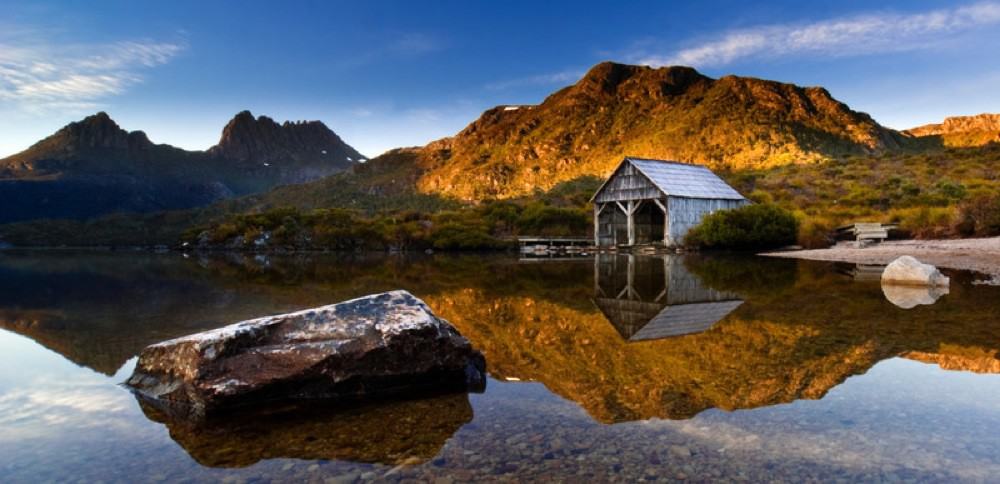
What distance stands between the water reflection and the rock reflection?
11.4ft

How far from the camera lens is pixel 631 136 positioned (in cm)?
9544

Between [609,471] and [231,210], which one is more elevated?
[231,210]

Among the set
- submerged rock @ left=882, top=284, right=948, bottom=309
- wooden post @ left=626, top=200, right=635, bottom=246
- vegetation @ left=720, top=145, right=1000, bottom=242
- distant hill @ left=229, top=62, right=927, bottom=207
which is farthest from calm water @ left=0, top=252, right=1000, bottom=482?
distant hill @ left=229, top=62, right=927, bottom=207

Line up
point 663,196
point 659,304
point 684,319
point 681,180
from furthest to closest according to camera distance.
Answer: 1. point 681,180
2. point 663,196
3. point 659,304
4. point 684,319

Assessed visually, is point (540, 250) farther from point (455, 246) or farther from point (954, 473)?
point (954, 473)

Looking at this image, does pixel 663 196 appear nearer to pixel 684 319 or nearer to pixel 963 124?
pixel 684 319

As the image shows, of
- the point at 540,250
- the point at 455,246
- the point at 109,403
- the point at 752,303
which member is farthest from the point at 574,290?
the point at 455,246

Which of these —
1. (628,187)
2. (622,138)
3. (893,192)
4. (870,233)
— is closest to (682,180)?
(628,187)

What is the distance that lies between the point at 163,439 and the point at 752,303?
30.2ft

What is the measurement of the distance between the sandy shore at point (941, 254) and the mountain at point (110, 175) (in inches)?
5702

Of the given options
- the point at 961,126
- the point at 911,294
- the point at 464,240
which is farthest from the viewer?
the point at 961,126

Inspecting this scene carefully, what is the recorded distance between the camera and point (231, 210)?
292ft

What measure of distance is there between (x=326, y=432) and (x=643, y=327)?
501 cm

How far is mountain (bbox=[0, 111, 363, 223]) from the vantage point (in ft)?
397
